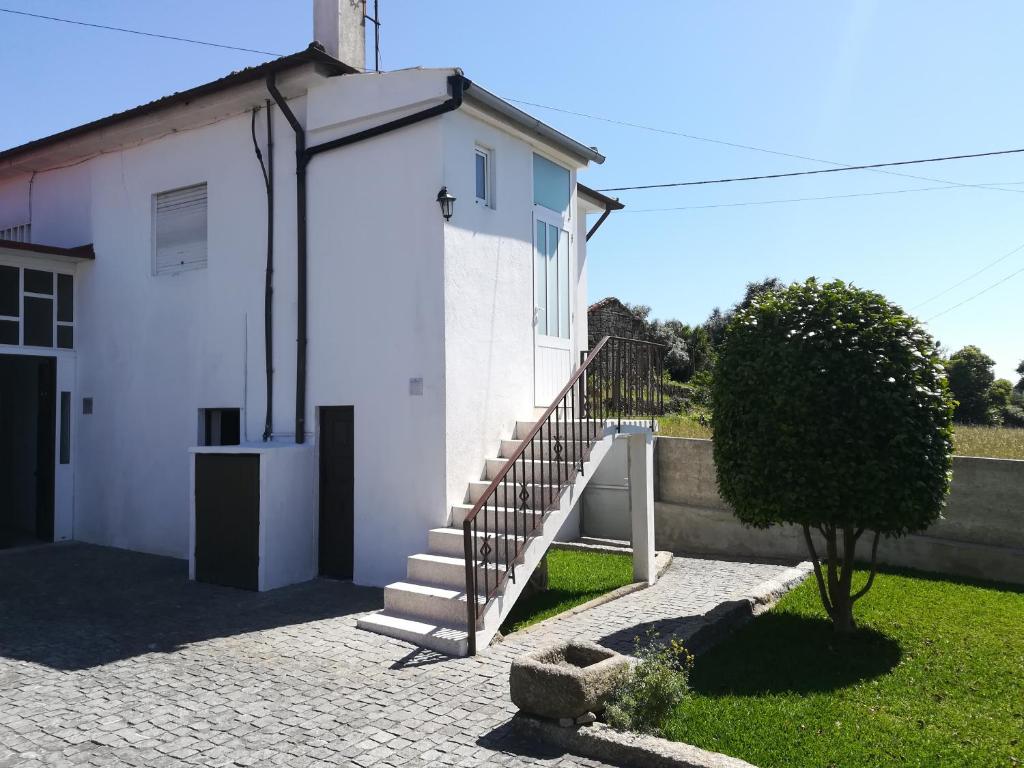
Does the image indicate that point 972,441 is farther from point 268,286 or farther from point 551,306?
point 268,286

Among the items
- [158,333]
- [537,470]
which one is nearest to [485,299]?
[537,470]

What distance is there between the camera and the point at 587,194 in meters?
12.6

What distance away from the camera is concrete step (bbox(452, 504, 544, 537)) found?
6.93 m

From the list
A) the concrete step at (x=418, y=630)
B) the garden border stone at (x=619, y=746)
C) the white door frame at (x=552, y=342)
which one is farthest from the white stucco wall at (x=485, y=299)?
the garden border stone at (x=619, y=746)

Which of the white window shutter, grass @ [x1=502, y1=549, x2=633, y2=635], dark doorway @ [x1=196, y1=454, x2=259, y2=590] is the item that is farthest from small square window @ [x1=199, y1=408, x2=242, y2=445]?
grass @ [x1=502, y1=549, x2=633, y2=635]

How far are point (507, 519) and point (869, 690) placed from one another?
3231mm

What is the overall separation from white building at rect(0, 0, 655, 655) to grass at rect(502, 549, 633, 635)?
1264 mm

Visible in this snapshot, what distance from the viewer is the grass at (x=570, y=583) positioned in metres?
7.24

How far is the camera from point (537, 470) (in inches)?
316

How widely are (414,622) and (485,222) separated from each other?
14.6 feet

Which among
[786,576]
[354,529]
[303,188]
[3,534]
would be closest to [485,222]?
[303,188]

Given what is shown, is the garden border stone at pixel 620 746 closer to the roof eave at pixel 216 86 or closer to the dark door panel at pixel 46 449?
the roof eave at pixel 216 86

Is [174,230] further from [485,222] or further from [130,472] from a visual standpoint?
[485,222]

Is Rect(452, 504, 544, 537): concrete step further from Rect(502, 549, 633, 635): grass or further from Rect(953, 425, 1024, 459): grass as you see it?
Rect(953, 425, 1024, 459): grass
